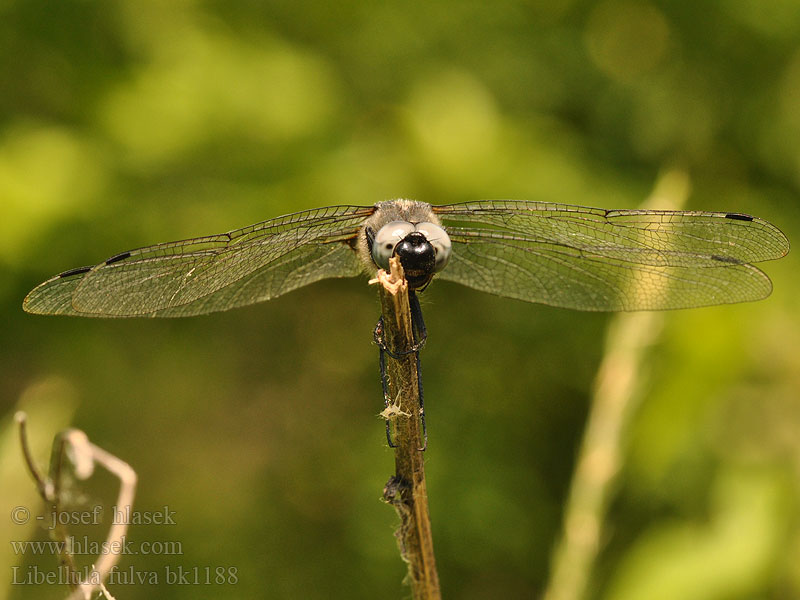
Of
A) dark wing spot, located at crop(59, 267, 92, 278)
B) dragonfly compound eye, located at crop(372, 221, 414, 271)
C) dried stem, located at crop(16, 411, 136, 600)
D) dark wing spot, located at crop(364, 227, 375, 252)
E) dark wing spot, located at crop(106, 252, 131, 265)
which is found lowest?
dried stem, located at crop(16, 411, 136, 600)

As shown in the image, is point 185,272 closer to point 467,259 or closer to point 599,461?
point 467,259

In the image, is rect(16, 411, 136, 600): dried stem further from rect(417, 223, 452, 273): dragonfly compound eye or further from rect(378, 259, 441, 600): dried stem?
rect(417, 223, 452, 273): dragonfly compound eye

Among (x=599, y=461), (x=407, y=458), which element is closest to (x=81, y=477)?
(x=407, y=458)

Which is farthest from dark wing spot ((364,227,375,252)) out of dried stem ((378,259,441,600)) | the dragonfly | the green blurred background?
dried stem ((378,259,441,600))

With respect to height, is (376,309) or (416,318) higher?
(376,309)

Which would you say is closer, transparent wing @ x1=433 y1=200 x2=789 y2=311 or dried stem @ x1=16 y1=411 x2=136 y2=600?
dried stem @ x1=16 y1=411 x2=136 y2=600

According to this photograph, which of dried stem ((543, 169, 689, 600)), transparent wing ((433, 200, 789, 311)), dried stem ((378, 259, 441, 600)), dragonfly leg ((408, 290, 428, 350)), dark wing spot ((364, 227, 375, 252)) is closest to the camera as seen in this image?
dried stem ((378, 259, 441, 600))

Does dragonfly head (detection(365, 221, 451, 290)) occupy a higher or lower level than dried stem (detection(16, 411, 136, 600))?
higher
